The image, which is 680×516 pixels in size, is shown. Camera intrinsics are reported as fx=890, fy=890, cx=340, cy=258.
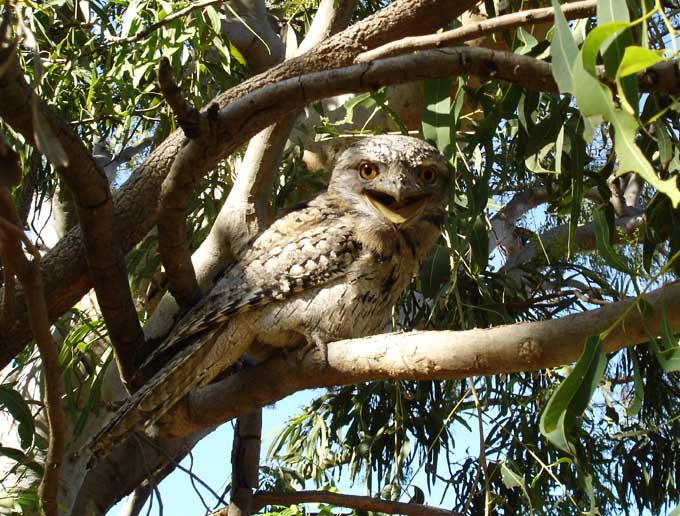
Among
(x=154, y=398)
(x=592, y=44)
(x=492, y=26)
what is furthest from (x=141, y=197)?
(x=592, y=44)

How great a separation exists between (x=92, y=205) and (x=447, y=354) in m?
0.98

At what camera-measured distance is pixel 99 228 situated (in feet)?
7.46

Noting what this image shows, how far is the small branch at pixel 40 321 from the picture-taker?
139 cm

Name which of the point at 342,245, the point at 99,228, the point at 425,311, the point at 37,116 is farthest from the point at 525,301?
the point at 37,116

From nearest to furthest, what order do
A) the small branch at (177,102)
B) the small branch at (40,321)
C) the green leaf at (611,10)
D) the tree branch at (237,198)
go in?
the small branch at (40,321), the green leaf at (611,10), the small branch at (177,102), the tree branch at (237,198)

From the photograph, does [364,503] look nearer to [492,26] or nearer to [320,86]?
[320,86]

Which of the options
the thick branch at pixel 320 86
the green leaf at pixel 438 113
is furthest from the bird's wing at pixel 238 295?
the green leaf at pixel 438 113

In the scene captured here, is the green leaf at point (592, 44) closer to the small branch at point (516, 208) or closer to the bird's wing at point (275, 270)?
the bird's wing at point (275, 270)

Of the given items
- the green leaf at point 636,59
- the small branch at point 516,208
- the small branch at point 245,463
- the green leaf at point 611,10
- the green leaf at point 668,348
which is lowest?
the green leaf at point 668,348

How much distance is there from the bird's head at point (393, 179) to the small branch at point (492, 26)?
68 centimetres

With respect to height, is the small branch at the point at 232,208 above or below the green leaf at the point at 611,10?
above

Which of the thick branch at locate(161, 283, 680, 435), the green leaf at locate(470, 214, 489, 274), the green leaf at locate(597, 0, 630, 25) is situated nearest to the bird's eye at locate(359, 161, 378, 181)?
the green leaf at locate(470, 214, 489, 274)

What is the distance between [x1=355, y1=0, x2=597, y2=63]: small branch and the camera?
2.19 metres

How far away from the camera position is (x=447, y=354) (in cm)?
190
